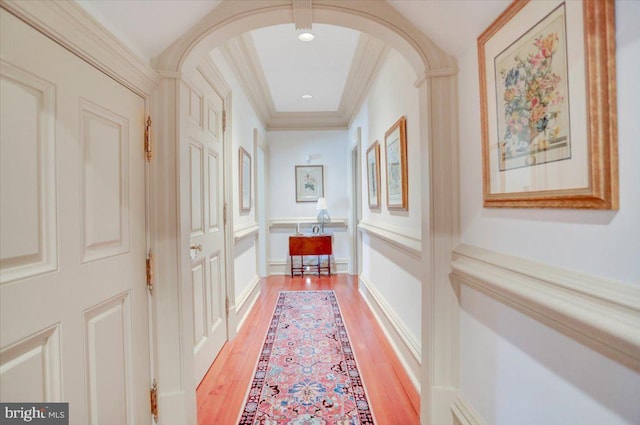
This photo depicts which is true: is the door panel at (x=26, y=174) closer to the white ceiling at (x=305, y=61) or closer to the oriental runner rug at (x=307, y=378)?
the oriental runner rug at (x=307, y=378)

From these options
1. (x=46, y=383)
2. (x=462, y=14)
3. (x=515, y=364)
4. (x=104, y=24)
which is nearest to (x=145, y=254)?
(x=46, y=383)

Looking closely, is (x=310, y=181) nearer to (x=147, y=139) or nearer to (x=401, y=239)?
(x=401, y=239)

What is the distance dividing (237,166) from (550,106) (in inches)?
102

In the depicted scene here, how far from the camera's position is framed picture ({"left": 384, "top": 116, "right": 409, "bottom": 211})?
6.81 ft

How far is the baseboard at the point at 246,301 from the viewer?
2844mm

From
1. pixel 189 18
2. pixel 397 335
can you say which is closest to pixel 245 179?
pixel 189 18

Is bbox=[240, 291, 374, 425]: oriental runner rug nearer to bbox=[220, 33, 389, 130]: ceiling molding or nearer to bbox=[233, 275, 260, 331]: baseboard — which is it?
bbox=[233, 275, 260, 331]: baseboard

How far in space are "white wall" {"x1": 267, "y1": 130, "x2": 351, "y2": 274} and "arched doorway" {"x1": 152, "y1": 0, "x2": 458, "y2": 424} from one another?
357cm

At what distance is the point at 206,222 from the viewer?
6.66ft

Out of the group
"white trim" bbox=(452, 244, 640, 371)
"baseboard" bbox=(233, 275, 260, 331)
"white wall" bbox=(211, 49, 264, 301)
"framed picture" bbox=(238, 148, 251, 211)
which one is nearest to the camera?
"white trim" bbox=(452, 244, 640, 371)

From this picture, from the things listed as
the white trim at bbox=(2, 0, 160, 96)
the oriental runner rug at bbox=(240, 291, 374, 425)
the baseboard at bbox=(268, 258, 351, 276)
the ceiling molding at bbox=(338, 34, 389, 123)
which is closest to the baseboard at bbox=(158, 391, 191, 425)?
the oriental runner rug at bbox=(240, 291, 374, 425)

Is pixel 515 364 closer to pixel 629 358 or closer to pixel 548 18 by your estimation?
pixel 629 358

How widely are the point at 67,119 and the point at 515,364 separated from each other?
1661mm

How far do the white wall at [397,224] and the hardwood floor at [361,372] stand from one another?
5.5 inches
